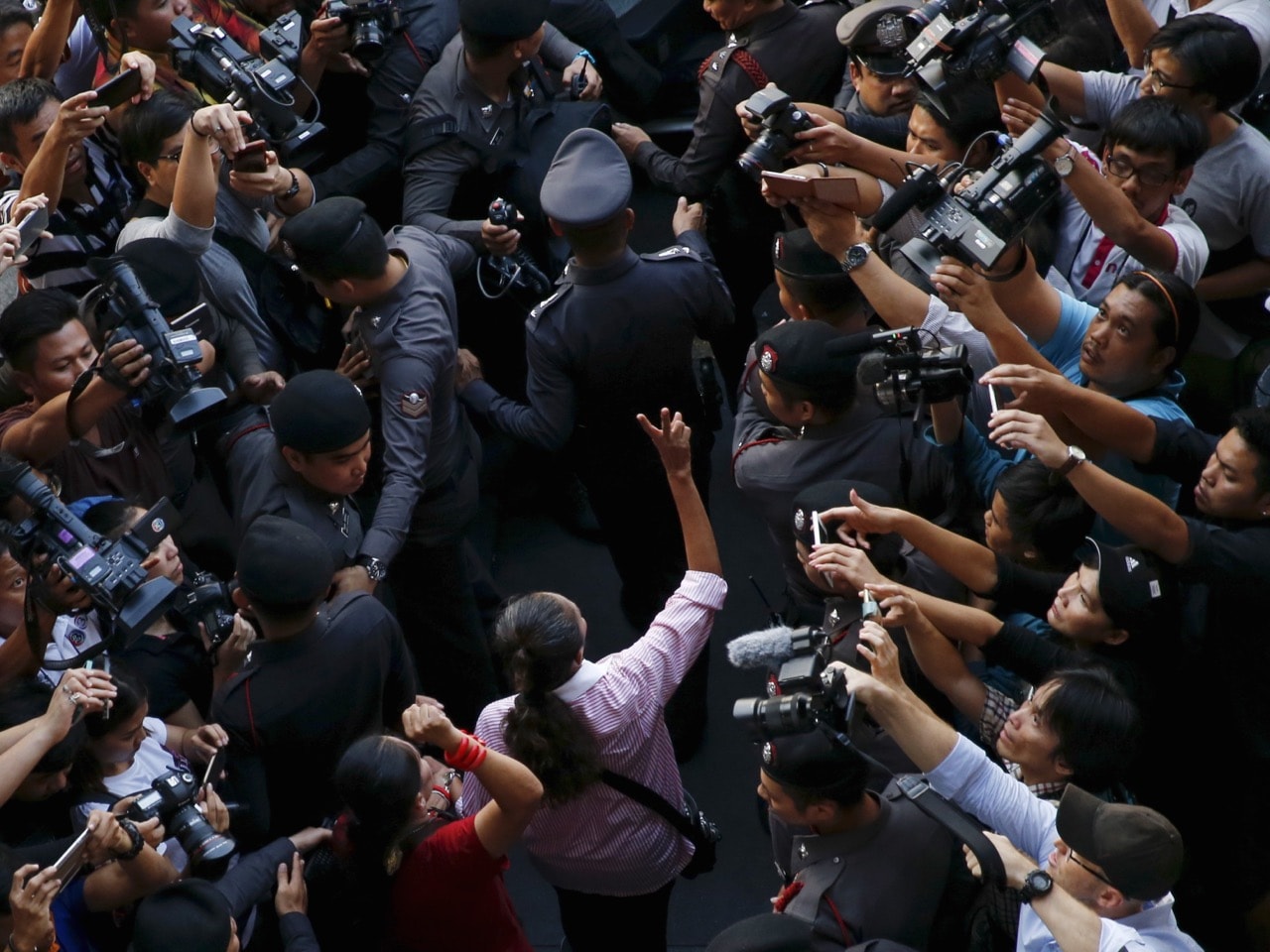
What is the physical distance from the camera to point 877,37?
4.09 meters

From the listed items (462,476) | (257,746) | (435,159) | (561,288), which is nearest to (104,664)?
(257,746)

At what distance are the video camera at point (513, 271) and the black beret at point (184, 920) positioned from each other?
229 cm

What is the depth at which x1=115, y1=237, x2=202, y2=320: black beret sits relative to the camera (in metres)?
3.53

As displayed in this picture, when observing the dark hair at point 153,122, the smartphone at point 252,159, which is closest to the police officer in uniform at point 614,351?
the smartphone at point 252,159

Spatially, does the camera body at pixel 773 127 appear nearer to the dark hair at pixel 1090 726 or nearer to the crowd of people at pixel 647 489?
the crowd of people at pixel 647 489

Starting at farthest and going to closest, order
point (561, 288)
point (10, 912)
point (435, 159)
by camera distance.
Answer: point (435, 159) < point (561, 288) < point (10, 912)

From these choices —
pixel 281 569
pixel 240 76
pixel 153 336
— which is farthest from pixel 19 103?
pixel 281 569

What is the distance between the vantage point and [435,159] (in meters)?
4.66

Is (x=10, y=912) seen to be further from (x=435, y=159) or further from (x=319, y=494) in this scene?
(x=435, y=159)

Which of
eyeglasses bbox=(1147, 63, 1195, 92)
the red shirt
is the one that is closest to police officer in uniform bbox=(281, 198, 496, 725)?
the red shirt

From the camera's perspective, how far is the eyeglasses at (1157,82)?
368 centimetres

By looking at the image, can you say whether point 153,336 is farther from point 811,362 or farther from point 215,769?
point 811,362

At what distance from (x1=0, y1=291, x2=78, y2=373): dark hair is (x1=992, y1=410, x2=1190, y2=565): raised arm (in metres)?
2.32

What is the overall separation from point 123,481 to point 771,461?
66.9 inches
